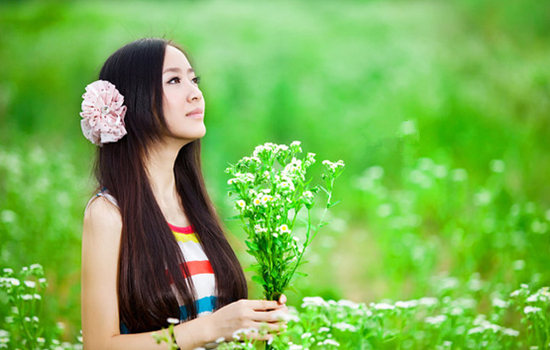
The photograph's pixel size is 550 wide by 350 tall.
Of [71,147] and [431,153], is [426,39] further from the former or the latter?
[71,147]

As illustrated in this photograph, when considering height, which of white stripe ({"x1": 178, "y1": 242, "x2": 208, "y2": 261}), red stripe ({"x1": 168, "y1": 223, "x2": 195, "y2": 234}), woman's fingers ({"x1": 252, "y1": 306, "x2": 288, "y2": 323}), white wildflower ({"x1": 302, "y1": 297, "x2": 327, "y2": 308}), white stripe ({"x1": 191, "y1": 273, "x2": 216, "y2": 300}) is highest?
red stripe ({"x1": 168, "y1": 223, "x2": 195, "y2": 234})

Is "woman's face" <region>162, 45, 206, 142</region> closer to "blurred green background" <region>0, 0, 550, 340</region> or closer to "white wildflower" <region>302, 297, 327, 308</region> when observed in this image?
"white wildflower" <region>302, 297, 327, 308</region>

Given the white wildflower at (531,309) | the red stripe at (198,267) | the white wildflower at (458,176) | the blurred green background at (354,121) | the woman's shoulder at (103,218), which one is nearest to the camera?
the woman's shoulder at (103,218)

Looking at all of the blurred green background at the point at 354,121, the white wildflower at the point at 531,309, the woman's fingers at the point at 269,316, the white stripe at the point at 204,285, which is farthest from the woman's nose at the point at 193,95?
the blurred green background at the point at 354,121

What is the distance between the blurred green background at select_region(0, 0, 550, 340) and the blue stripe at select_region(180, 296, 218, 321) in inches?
46.9

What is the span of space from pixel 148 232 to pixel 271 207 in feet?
1.17

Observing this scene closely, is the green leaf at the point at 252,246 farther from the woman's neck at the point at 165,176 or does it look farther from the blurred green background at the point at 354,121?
the blurred green background at the point at 354,121

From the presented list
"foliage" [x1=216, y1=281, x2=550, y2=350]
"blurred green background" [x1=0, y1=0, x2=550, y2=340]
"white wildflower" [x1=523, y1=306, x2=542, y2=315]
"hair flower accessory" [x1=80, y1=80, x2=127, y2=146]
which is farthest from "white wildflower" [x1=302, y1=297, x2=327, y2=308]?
"blurred green background" [x1=0, y1=0, x2=550, y2=340]

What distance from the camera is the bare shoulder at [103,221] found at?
153 centimetres

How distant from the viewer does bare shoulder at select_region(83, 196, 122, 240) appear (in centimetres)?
153

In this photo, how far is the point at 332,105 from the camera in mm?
5320

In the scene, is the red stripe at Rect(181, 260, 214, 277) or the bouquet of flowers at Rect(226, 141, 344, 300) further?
the red stripe at Rect(181, 260, 214, 277)

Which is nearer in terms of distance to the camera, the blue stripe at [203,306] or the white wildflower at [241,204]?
the white wildflower at [241,204]

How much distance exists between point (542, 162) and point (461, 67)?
4.09 feet
